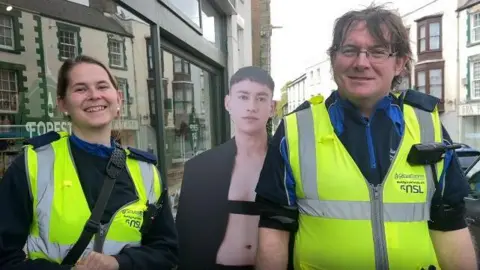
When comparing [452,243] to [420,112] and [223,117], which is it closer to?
[420,112]

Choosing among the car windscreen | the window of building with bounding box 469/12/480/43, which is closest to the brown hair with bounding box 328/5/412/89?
the car windscreen

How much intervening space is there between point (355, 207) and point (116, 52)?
256 centimetres

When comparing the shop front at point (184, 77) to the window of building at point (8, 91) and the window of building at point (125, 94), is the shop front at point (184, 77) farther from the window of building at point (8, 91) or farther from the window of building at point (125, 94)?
the window of building at point (8, 91)

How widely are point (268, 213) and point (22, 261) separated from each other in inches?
37.7

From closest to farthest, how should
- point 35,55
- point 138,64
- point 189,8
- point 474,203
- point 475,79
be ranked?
point 35,55
point 138,64
point 474,203
point 189,8
point 475,79

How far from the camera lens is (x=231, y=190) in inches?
93.4

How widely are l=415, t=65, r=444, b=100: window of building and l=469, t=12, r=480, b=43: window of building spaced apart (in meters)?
3.30

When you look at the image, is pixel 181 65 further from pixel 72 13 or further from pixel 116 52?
pixel 72 13

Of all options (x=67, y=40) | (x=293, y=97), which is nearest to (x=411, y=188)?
(x=67, y=40)

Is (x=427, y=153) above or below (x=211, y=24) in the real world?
below

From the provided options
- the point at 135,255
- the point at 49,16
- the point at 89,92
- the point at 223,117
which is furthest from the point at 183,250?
the point at 223,117

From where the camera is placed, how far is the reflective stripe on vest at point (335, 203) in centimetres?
158

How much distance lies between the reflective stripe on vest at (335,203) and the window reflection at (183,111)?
6.61 ft

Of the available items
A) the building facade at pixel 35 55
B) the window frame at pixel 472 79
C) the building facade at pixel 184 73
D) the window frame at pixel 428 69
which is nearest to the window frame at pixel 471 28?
the window frame at pixel 472 79
